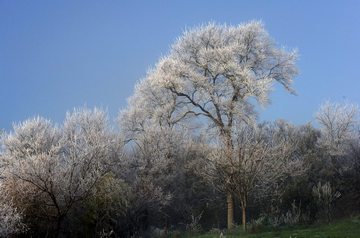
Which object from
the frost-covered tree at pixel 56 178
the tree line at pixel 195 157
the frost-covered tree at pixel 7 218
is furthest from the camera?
the tree line at pixel 195 157

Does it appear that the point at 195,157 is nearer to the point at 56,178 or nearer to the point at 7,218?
A: the point at 56,178

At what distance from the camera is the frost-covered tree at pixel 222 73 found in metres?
36.5

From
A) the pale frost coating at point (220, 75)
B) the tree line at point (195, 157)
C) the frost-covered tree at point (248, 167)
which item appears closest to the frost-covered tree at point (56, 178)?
the tree line at point (195, 157)

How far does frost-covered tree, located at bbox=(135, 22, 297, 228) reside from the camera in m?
36.5

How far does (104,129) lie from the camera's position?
41531 millimetres

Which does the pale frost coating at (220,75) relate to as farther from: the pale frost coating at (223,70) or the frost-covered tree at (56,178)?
the frost-covered tree at (56,178)

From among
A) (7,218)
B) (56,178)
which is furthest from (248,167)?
(7,218)

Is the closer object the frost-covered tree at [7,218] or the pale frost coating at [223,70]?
the frost-covered tree at [7,218]

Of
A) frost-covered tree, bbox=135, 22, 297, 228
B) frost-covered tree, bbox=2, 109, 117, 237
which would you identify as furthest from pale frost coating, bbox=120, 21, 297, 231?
frost-covered tree, bbox=2, 109, 117, 237

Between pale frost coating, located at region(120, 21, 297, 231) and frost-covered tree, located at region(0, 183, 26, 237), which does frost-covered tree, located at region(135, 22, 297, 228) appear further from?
frost-covered tree, located at region(0, 183, 26, 237)

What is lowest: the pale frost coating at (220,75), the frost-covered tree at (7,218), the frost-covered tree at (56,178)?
the frost-covered tree at (7,218)

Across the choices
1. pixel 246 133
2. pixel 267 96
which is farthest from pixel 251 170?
pixel 267 96

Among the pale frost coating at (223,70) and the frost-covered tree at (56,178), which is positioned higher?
the pale frost coating at (223,70)

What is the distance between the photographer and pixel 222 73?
122ft
